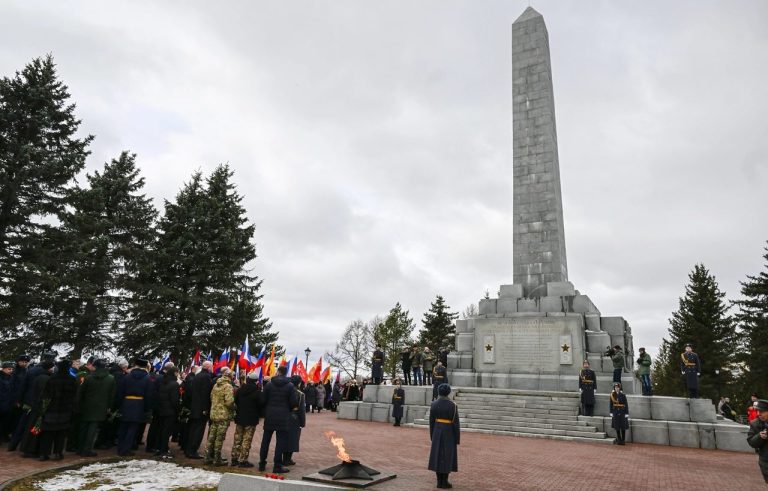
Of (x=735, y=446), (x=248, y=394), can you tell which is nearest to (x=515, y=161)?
(x=735, y=446)

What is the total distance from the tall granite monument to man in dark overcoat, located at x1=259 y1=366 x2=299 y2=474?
12.7 meters

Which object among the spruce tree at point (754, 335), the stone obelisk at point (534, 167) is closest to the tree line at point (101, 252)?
the stone obelisk at point (534, 167)

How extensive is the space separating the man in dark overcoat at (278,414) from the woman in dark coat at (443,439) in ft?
8.63

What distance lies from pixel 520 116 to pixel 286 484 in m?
21.6

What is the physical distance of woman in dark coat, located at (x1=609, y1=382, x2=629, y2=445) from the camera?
13734mm

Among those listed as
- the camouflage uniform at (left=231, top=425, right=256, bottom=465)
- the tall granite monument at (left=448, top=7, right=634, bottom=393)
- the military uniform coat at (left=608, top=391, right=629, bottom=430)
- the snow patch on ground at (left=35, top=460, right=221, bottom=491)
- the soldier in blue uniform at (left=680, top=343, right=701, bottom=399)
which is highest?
the tall granite monument at (left=448, top=7, right=634, bottom=393)

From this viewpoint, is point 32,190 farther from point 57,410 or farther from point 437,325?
point 437,325

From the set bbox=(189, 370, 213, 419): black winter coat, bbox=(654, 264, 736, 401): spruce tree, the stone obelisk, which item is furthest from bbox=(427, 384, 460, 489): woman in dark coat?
bbox=(654, 264, 736, 401): spruce tree

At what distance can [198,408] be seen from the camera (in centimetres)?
939

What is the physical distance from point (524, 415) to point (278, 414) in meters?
10.8

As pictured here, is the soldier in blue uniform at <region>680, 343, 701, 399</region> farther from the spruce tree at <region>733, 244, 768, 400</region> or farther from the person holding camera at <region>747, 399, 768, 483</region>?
the spruce tree at <region>733, 244, 768, 400</region>

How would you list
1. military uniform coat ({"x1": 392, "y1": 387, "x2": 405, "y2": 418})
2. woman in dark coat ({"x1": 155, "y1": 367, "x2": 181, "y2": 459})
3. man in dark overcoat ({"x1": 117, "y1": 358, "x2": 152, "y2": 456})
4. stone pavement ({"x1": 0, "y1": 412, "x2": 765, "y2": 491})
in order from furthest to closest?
1. military uniform coat ({"x1": 392, "y1": 387, "x2": 405, "y2": 418})
2. woman in dark coat ({"x1": 155, "y1": 367, "x2": 181, "y2": 459})
3. man in dark overcoat ({"x1": 117, "y1": 358, "x2": 152, "y2": 456})
4. stone pavement ({"x1": 0, "y1": 412, "x2": 765, "y2": 491})

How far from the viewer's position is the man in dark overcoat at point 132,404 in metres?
9.48

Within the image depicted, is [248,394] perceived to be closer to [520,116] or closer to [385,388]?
[385,388]
